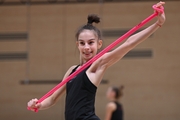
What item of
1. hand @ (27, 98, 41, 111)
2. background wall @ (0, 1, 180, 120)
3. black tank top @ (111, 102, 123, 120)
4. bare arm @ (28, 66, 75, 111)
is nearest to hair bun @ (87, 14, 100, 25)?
bare arm @ (28, 66, 75, 111)

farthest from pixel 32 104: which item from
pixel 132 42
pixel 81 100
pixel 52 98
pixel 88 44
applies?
pixel 132 42

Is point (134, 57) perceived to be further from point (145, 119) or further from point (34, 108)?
point (34, 108)

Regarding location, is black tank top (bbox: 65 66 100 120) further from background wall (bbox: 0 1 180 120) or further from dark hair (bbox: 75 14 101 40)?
background wall (bbox: 0 1 180 120)

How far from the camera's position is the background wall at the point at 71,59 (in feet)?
30.3

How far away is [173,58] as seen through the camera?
9.27m

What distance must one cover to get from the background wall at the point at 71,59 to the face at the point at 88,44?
6.65 metres

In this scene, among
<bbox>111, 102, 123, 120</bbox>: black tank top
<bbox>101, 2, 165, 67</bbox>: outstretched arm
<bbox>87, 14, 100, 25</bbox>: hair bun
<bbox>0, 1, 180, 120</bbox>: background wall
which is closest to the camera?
<bbox>101, 2, 165, 67</bbox>: outstretched arm

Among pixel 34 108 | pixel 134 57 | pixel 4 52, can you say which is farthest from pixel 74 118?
pixel 4 52

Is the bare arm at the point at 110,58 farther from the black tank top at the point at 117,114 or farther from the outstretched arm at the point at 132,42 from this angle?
the black tank top at the point at 117,114

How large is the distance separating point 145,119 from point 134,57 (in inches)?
61.0

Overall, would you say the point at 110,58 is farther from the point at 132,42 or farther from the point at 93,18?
the point at 93,18

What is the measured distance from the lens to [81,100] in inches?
98.5

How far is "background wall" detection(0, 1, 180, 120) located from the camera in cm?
923

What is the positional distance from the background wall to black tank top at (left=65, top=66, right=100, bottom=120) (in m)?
6.78
